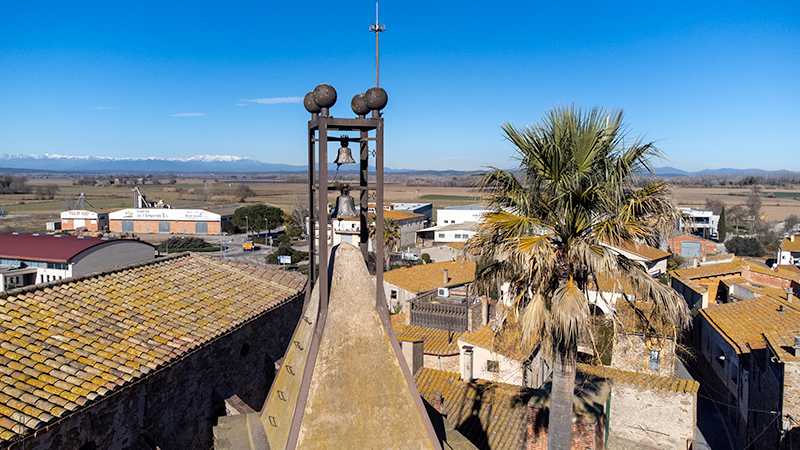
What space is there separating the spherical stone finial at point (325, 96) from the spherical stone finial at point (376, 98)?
370mm

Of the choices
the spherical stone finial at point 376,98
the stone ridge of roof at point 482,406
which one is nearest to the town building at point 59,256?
the stone ridge of roof at point 482,406

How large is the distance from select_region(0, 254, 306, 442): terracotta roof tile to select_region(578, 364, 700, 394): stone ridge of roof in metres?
8.04

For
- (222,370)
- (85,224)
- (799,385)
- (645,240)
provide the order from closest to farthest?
(645,240)
(222,370)
(799,385)
(85,224)

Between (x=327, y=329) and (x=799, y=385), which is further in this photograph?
(x=799, y=385)

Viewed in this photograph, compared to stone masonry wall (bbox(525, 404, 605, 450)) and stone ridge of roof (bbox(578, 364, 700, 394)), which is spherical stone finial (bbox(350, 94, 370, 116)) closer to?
stone masonry wall (bbox(525, 404, 605, 450))

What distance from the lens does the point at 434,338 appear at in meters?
18.4

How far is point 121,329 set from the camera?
30.5 feet

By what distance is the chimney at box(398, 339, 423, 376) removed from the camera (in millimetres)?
14492

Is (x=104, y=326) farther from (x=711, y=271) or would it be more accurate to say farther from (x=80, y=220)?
(x=80, y=220)

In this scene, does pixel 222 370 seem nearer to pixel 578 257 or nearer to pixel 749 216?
pixel 578 257

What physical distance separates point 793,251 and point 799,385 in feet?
116

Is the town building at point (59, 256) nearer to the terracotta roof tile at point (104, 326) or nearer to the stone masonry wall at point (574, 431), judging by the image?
the terracotta roof tile at point (104, 326)

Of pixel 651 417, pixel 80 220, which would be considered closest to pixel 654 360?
pixel 651 417

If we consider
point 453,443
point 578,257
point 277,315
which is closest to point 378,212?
point 578,257
